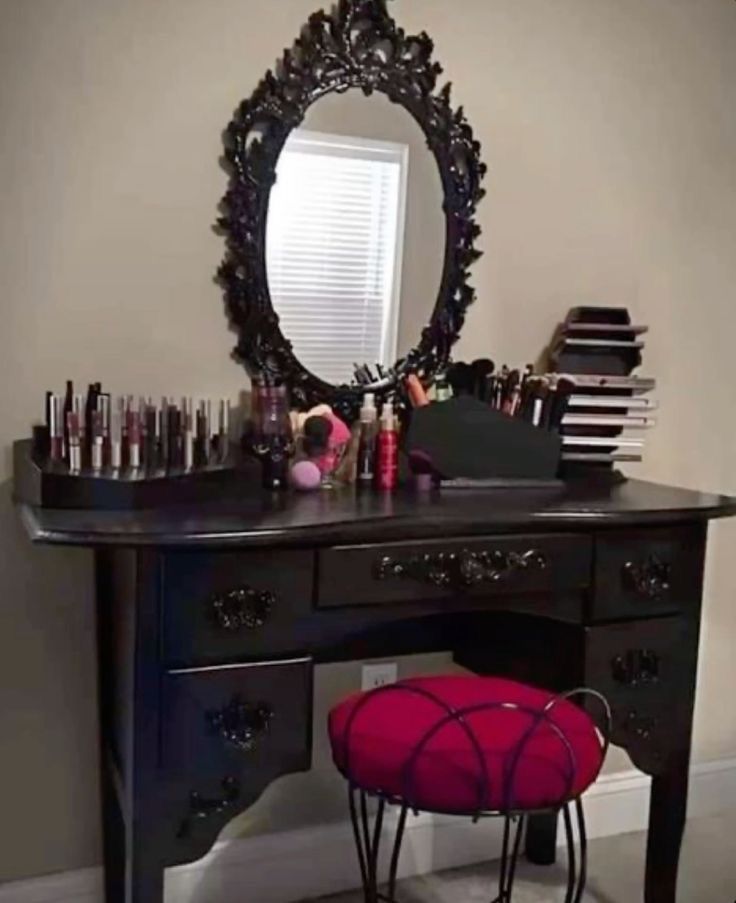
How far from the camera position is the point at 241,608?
5.24 feet

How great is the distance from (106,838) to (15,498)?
2.15 feet

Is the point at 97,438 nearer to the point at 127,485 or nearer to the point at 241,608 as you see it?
the point at 127,485

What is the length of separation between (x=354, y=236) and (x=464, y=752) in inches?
39.6

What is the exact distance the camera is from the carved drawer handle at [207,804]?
5.30 feet

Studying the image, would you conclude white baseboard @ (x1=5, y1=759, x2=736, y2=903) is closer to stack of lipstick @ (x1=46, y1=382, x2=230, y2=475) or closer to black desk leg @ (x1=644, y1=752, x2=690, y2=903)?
black desk leg @ (x1=644, y1=752, x2=690, y2=903)

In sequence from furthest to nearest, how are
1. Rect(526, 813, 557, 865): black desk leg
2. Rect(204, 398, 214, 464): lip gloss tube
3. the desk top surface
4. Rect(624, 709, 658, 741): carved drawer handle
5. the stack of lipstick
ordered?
Rect(526, 813, 557, 865): black desk leg < Rect(624, 709, 658, 741): carved drawer handle < Rect(204, 398, 214, 464): lip gloss tube < the stack of lipstick < the desk top surface

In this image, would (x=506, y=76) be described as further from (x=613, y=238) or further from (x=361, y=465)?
(x=361, y=465)

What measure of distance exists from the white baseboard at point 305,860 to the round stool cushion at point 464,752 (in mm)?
589

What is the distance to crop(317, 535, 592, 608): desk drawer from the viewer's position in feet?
5.40

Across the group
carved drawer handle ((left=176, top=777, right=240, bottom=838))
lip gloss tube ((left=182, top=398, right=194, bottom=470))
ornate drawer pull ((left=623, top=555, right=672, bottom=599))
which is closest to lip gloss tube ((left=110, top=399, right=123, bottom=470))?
lip gloss tube ((left=182, top=398, right=194, bottom=470))

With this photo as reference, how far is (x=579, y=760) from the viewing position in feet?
5.27

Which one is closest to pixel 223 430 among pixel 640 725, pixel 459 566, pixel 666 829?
pixel 459 566

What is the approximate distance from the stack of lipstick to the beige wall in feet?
0.55

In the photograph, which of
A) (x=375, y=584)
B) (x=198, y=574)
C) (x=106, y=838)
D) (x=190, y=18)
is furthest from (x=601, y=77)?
(x=106, y=838)
